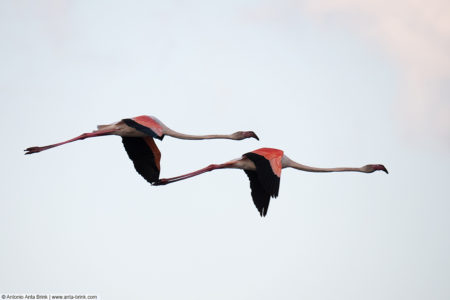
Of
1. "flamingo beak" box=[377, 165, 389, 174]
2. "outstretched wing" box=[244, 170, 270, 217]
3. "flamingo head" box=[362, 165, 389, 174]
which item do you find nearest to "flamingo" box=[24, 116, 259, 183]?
"outstretched wing" box=[244, 170, 270, 217]

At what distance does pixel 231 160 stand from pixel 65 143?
458 centimetres

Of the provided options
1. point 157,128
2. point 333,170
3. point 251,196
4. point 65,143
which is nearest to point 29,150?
point 65,143

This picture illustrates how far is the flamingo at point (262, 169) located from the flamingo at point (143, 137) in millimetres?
1293

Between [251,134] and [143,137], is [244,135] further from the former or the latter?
[143,137]

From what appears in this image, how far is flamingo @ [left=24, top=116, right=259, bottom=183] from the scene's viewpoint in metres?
35.8

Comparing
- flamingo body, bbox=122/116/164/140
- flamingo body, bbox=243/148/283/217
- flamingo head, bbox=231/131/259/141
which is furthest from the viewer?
flamingo head, bbox=231/131/259/141

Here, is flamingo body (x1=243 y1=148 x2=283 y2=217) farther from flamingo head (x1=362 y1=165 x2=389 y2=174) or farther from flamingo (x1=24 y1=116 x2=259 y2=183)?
flamingo head (x1=362 y1=165 x2=389 y2=174)

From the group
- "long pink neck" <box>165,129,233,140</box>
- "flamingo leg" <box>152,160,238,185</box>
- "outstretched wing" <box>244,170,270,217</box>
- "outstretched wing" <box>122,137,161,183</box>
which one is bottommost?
"outstretched wing" <box>244,170,270,217</box>

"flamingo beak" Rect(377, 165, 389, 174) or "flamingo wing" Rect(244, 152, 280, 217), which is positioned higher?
"flamingo beak" Rect(377, 165, 389, 174)

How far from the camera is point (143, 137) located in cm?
3797

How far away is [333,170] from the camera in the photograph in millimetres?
38312

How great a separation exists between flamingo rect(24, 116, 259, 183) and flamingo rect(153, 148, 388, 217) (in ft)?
4.24

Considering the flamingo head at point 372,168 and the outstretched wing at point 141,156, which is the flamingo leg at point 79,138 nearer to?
the outstretched wing at point 141,156

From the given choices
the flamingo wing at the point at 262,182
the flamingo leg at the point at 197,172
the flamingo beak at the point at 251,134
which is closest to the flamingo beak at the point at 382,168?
the flamingo beak at the point at 251,134
